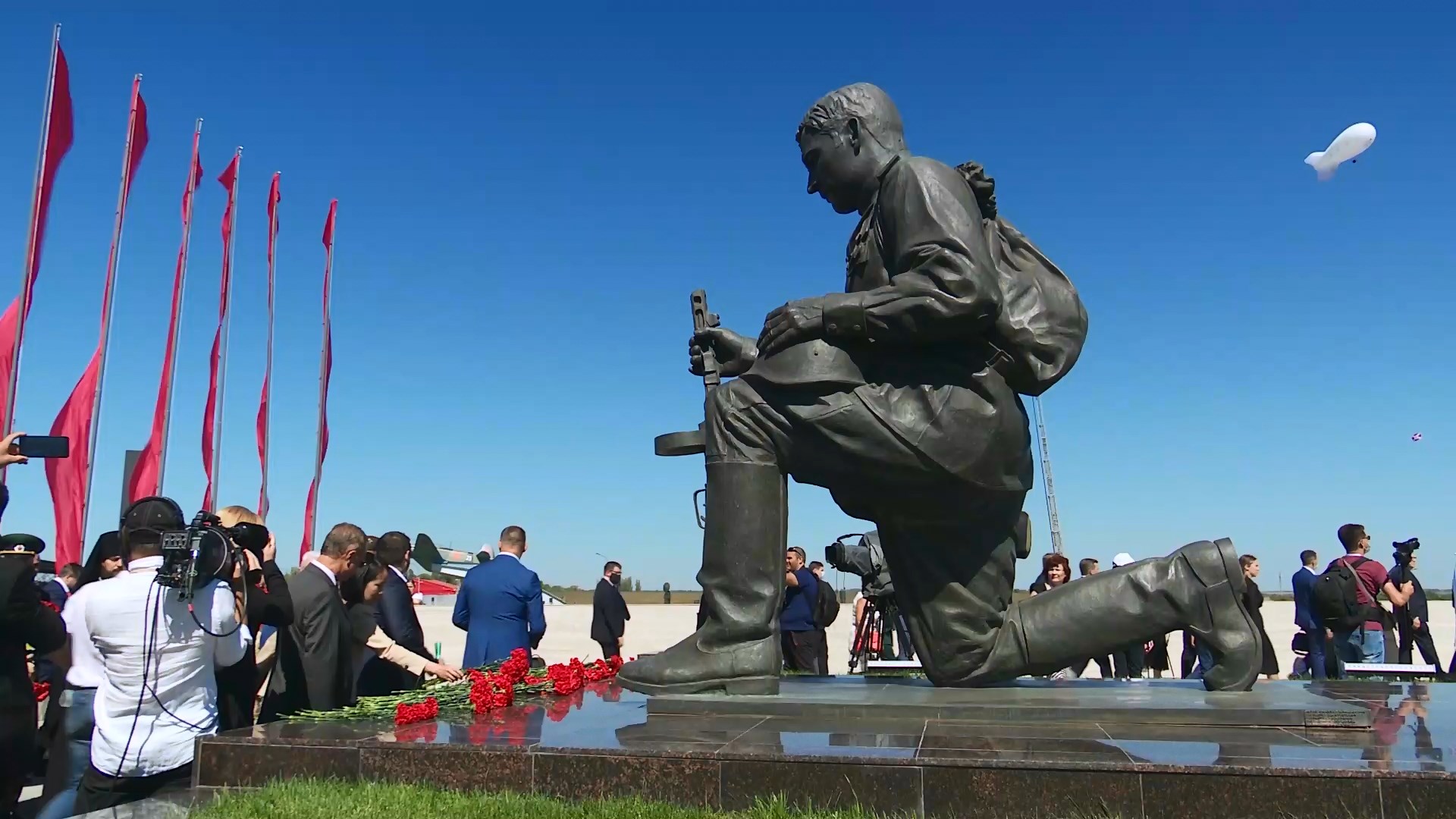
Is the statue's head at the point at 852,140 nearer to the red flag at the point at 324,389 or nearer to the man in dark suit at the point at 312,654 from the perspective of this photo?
the man in dark suit at the point at 312,654

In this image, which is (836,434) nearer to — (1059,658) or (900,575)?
(900,575)

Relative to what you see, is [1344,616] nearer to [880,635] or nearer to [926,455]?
[880,635]

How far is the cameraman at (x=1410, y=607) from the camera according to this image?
10250 mm

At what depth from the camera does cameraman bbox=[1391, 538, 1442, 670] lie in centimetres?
1025

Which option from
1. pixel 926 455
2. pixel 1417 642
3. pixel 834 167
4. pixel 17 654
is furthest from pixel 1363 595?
pixel 17 654

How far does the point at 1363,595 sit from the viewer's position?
9453 mm

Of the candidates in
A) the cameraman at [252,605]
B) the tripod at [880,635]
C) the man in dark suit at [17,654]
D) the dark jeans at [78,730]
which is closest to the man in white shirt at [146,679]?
the man in dark suit at [17,654]

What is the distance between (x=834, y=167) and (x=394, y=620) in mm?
4201

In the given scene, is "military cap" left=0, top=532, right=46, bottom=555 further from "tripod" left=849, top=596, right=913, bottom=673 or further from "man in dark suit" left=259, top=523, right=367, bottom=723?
"tripod" left=849, top=596, right=913, bottom=673

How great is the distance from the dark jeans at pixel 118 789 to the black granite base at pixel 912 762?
7.9 inches

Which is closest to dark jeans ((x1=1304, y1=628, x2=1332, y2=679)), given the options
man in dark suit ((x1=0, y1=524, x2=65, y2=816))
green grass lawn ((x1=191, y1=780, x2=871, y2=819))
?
green grass lawn ((x1=191, y1=780, x2=871, y2=819))

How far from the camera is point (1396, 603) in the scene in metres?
9.84

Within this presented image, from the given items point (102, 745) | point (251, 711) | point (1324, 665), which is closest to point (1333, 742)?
point (102, 745)

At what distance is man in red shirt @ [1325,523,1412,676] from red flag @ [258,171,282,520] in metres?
15.4
